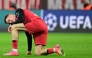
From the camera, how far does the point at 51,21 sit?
856 inches

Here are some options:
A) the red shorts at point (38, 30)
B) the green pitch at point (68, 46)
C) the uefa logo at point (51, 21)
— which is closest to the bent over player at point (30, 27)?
the red shorts at point (38, 30)

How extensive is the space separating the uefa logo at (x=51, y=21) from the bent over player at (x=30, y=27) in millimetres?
10999

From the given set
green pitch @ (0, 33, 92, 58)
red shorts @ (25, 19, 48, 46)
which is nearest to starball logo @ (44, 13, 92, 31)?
green pitch @ (0, 33, 92, 58)

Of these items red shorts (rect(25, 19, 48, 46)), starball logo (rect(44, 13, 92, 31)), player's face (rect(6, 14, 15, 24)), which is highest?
player's face (rect(6, 14, 15, 24))

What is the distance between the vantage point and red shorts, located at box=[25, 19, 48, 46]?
1041cm

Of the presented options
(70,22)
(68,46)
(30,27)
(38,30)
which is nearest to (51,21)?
(70,22)

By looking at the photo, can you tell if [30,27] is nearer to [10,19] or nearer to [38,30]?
[38,30]

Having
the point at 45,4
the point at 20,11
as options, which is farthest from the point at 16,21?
the point at 45,4

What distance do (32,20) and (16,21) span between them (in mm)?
427

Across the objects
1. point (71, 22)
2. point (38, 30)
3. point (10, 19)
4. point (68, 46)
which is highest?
point (10, 19)

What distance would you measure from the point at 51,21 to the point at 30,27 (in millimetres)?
11385

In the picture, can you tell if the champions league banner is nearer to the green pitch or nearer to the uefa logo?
the uefa logo

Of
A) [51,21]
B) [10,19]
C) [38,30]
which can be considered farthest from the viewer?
[51,21]

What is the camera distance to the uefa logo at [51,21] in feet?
71.4
